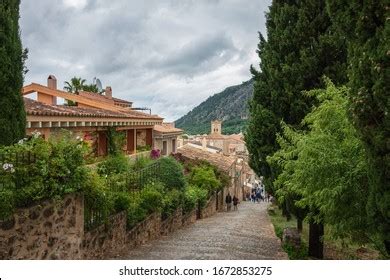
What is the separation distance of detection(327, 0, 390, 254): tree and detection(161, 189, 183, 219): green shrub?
9.75 m

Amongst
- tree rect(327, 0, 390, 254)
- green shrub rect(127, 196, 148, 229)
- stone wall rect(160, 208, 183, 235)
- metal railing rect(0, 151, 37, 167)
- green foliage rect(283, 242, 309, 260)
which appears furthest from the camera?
stone wall rect(160, 208, 183, 235)

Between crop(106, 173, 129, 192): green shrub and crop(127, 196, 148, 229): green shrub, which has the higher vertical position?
crop(106, 173, 129, 192): green shrub

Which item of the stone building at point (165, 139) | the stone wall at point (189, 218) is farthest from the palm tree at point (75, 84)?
the stone wall at point (189, 218)

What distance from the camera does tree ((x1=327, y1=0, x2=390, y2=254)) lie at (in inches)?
238

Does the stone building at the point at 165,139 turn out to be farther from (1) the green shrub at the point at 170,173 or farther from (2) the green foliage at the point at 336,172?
(2) the green foliage at the point at 336,172

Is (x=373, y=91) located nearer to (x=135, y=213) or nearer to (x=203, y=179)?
A: (x=135, y=213)

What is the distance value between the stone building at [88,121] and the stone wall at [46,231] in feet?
22.6

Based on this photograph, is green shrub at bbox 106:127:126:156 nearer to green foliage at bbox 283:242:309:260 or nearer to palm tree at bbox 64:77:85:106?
green foliage at bbox 283:242:309:260

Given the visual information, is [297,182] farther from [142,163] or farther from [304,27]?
[142,163]

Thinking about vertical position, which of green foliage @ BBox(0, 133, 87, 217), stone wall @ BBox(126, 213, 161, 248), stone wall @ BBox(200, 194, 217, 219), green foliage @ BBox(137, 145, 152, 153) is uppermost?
green foliage @ BBox(137, 145, 152, 153)

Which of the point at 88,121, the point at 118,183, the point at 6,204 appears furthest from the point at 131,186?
the point at 6,204

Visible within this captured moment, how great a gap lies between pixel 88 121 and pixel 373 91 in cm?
1429

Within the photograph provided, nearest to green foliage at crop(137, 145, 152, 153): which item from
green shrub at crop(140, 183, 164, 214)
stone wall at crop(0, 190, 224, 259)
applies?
green shrub at crop(140, 183, 164, 214)

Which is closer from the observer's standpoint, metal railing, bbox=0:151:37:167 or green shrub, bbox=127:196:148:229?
metal railing, bbox=0:151:37:167
